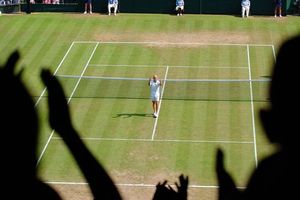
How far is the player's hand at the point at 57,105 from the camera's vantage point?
29.8 metres

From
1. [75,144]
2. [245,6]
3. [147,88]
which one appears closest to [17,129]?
[75,144]

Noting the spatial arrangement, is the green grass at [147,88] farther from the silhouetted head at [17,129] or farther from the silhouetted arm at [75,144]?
the silhouetted head at [17,129]

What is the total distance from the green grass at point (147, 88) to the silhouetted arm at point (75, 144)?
1.00ft

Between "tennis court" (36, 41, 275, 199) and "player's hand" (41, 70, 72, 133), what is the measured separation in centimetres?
32

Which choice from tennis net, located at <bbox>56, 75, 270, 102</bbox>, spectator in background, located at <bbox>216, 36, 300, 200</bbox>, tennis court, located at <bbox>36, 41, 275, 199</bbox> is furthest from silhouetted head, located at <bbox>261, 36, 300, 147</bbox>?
tennis net, located at <bbox>56, 75, 270, 102</bbox>

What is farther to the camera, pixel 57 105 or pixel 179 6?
pixel 179 6

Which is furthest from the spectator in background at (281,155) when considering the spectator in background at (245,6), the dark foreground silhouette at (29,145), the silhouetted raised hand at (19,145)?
the spectator in background at (245,6)

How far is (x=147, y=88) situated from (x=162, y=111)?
8.07ft

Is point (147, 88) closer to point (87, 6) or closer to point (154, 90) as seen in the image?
point (154, 90)

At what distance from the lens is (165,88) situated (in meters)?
33.0

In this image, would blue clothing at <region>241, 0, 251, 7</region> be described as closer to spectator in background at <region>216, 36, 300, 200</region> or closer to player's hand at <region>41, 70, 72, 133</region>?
spectator in background at <region>216, 36, 300, 200</region>

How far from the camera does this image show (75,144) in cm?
2914

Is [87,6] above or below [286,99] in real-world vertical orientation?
below

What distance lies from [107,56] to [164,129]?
358 inches
